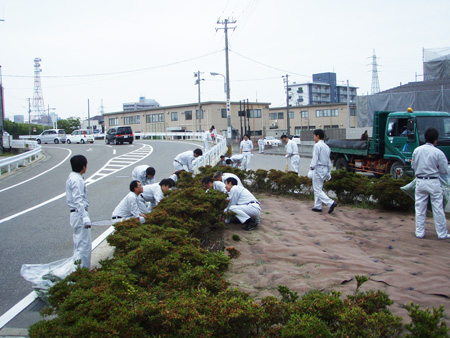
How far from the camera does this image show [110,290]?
3697 mm

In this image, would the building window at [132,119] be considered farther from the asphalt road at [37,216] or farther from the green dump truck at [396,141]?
the green dump truck at [396,141]

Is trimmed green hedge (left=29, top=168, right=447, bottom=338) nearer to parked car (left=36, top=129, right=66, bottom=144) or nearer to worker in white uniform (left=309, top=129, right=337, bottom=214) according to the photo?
worker in white uniform (left=309, top=129, right=337, bottom=214)

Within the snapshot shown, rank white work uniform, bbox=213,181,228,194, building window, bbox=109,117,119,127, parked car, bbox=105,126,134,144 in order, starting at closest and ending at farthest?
white work uniform, bbox=213,181,228,194 → parked car, bbox=105,126,134,144 → building window, bbox=109,117,119,127

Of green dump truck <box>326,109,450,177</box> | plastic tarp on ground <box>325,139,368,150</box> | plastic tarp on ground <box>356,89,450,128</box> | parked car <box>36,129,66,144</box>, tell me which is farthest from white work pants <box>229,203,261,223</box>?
parked car <box>36,129,66,144</box>

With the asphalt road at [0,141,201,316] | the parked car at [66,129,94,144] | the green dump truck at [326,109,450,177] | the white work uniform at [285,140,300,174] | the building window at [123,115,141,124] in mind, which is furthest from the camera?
the building window at [123,115,141,124]

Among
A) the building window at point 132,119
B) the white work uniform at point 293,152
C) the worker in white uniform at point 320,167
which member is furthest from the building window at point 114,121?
the worker in white uniform at point 320,167

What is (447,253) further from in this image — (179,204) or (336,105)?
(336,105)

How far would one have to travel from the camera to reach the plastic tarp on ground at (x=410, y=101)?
87.0 feet

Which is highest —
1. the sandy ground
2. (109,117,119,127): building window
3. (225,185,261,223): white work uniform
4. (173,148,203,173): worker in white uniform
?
(109,117,119,127): building window

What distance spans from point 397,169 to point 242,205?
29.9 ft

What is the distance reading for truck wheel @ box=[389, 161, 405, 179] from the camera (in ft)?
47.9

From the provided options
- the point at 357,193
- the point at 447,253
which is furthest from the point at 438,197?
the point at 357,193

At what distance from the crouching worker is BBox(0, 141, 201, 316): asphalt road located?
2.86 m

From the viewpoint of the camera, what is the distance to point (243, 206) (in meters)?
7.89
